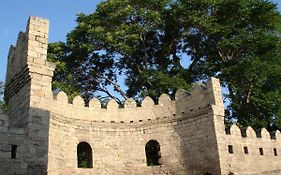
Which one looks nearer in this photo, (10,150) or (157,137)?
(10,150)

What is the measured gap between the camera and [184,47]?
2805 centimetres

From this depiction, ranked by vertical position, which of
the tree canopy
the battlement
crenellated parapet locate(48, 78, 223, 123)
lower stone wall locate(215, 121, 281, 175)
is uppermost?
the tree canopy

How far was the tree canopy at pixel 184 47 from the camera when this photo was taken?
76.3 ft

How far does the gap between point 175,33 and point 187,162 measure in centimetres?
1186

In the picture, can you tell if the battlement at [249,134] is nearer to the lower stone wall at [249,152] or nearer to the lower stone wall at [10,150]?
the lower stone wall at [249,152]

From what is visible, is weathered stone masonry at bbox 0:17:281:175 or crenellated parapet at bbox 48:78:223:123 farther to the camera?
crenellated parapet at bbox 48:78:223:123

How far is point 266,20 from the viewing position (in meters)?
25.3

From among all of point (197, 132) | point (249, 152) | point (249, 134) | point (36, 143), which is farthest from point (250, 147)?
point (36, 143)

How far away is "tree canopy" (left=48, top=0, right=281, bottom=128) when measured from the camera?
23.2 m

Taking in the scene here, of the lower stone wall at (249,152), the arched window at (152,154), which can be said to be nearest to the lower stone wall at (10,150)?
the lower stone wall at (249,152)

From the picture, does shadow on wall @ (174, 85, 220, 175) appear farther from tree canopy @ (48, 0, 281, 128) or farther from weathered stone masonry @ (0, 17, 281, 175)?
tree canopy @ (48, 0, 281, 128)

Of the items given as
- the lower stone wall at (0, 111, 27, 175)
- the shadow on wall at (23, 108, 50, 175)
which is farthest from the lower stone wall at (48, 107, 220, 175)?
the lower stone wall at (0, 111, 27, 175)

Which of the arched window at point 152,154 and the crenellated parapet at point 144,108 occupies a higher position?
the crenellated parapet at point 144,108

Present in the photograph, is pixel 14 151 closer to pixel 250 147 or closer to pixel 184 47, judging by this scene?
pixel 250 147
